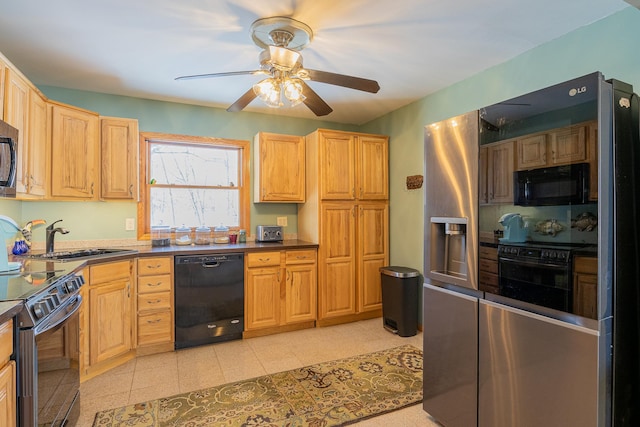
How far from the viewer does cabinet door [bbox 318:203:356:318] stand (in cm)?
383

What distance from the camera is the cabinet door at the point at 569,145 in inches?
53.8

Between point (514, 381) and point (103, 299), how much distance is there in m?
2.94

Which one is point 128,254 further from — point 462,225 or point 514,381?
point 514,381

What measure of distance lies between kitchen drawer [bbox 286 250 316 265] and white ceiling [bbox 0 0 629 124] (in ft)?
5.81

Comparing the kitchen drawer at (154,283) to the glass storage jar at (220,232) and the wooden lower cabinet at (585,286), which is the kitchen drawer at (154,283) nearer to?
the glass storage jar at (220,232)

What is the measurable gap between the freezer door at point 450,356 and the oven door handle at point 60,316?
6.65 ft

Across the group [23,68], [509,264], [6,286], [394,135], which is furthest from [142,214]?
[509,264]

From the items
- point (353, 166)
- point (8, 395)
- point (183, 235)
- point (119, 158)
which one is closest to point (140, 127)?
point (119, 158)

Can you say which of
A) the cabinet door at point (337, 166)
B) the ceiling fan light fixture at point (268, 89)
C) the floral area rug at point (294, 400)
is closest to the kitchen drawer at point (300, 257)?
the cabinet door at point (337, 166)

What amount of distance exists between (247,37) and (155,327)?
2.65m

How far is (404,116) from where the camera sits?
395cm

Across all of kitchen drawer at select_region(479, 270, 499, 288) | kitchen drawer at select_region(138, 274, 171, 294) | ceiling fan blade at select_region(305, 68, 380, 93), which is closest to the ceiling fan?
ceiling fan blade at select_region(305, 68, 380, 93)

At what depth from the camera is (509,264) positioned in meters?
1.63

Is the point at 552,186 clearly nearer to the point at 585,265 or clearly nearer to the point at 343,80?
the point at 585,265
